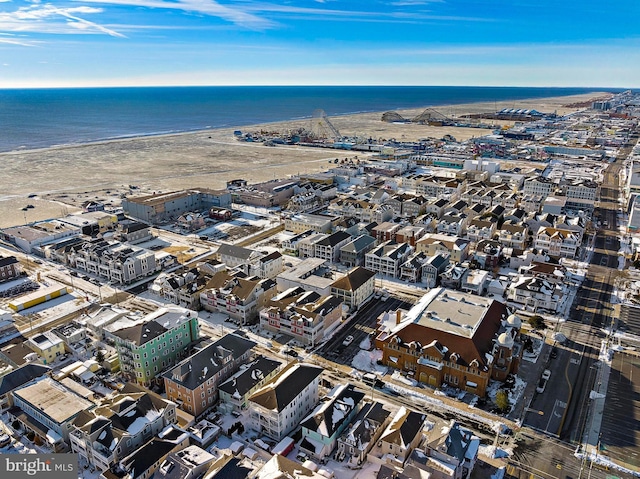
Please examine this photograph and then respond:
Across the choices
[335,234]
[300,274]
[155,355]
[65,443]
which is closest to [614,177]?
[335,234]

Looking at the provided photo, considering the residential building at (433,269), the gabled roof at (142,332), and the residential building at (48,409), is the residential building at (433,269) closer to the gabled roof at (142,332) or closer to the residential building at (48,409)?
the gabled roof at (142,332)

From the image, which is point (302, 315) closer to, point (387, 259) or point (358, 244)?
point (387, 259)

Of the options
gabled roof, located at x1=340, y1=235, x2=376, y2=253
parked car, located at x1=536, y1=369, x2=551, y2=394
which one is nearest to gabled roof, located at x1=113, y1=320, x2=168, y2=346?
gabled roof, located at x1=340, y1=235, x2=376, y2=253

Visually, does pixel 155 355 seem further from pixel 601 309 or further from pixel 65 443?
pixel 601 309

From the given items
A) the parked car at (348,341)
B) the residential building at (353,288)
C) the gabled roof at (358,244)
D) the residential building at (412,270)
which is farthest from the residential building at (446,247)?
the parked car at (348,341)

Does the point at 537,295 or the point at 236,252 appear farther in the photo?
the point at 236,252

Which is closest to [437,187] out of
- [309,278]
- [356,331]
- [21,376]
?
[309,278]
